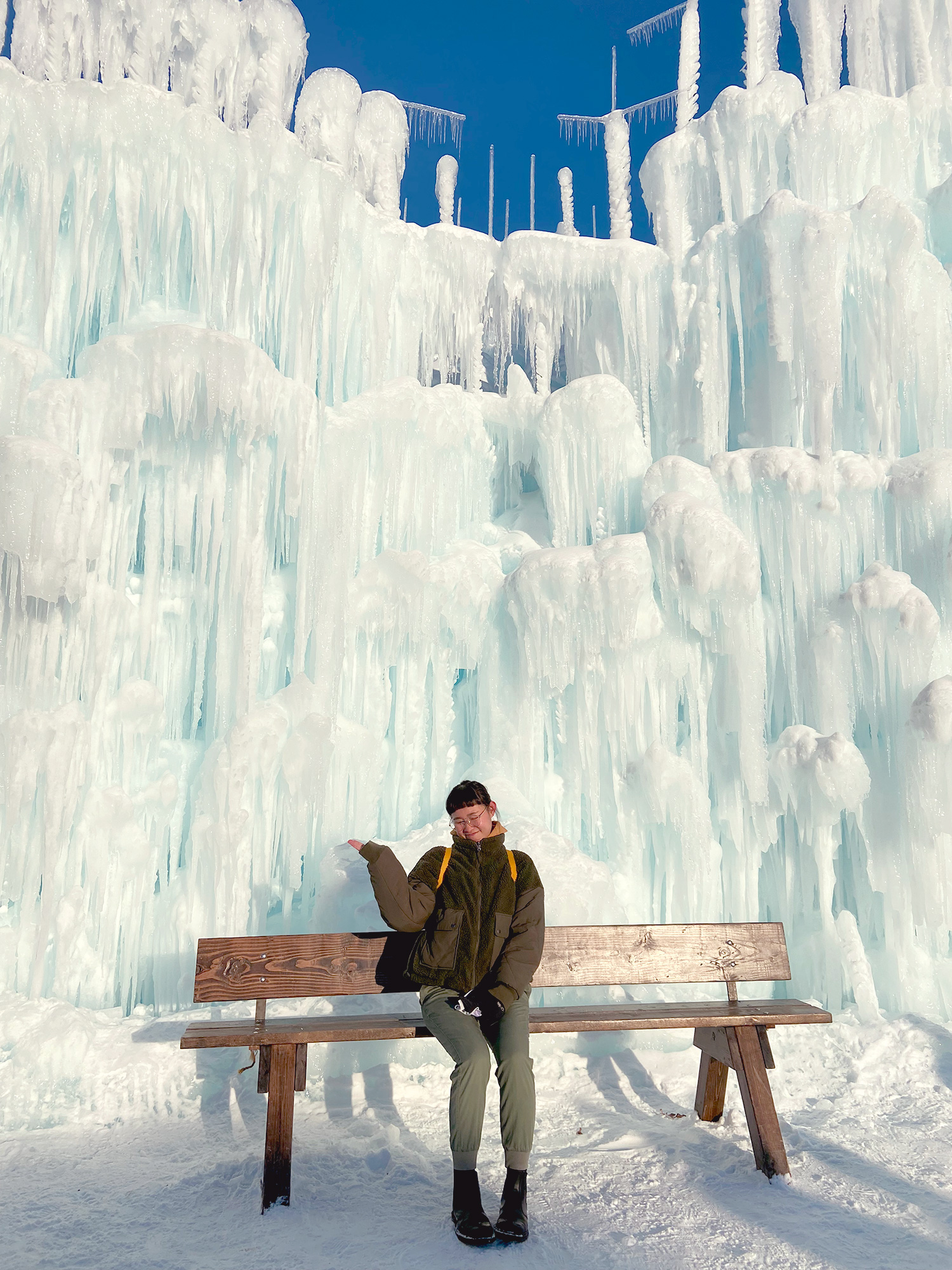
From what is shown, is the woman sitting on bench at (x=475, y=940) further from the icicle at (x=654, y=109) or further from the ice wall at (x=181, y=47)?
the icicle at (x=654, y=109)

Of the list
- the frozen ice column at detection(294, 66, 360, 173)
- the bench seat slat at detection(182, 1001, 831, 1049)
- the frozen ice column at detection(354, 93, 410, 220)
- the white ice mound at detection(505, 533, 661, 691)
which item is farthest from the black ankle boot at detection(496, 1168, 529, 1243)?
the frozen ice column at detection(354, 93, 410, 220)

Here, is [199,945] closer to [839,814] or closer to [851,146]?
[839,814]

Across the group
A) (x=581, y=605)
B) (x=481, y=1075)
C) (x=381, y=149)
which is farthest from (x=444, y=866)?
(x=381, y=149)

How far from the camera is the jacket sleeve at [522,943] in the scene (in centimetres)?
354

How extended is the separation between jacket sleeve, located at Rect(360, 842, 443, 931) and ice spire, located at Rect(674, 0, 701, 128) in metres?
12.8

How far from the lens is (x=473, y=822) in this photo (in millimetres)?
3658

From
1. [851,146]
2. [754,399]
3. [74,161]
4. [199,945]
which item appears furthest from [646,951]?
[851,146]

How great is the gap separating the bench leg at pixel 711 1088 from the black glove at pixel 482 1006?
1546 millimetres

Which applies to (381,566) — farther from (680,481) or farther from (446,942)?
(446,942)

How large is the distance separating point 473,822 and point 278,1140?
1422mm

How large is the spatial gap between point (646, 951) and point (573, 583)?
4136mm

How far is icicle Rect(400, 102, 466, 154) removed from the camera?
14656 millimetres

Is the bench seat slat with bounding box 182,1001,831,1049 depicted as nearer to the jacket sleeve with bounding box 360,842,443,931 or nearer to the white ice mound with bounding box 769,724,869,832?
the jacket sleeve with bounding box 360,842,443,931

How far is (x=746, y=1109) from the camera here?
3941mm
